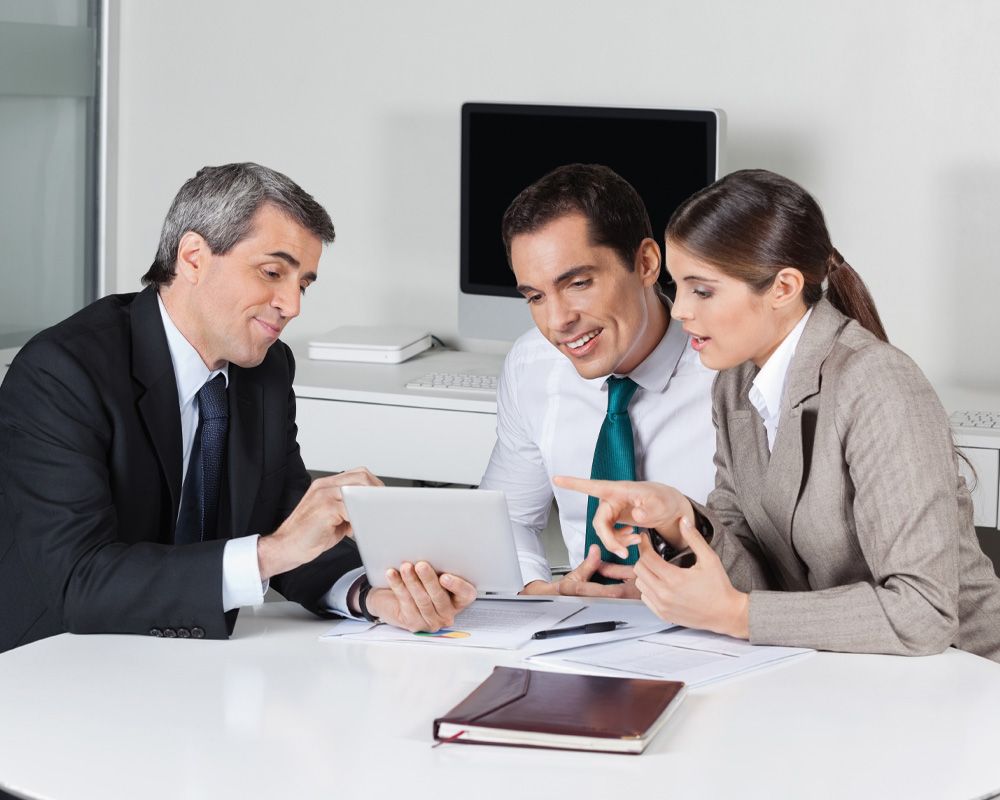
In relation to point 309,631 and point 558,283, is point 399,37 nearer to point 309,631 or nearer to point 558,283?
point 558,283

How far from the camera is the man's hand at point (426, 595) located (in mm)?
1704

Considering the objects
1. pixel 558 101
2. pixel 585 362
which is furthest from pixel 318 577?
pixel 558 101

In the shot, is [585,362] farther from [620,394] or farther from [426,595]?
[426,595]

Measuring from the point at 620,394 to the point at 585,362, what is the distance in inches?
4.0

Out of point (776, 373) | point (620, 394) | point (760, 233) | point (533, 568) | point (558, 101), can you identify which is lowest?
point (533, 568)

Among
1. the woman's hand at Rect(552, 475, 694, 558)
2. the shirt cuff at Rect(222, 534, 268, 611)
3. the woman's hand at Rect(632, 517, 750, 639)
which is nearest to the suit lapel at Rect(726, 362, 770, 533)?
the woman's hand at Rect(552, 475, 694, 558)

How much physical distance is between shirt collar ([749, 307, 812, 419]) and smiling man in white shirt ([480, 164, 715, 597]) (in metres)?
0.38

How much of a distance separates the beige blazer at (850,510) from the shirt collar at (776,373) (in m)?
0.04

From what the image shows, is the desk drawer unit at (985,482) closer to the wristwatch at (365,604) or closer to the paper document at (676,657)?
the paper document at (676,657)

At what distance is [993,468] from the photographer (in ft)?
9.30

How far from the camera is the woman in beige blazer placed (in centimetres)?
166

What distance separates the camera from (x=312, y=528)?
1736 millimetres

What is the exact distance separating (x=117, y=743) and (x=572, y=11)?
8.72 feet

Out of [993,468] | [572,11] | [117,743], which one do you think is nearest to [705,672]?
[117,743]
